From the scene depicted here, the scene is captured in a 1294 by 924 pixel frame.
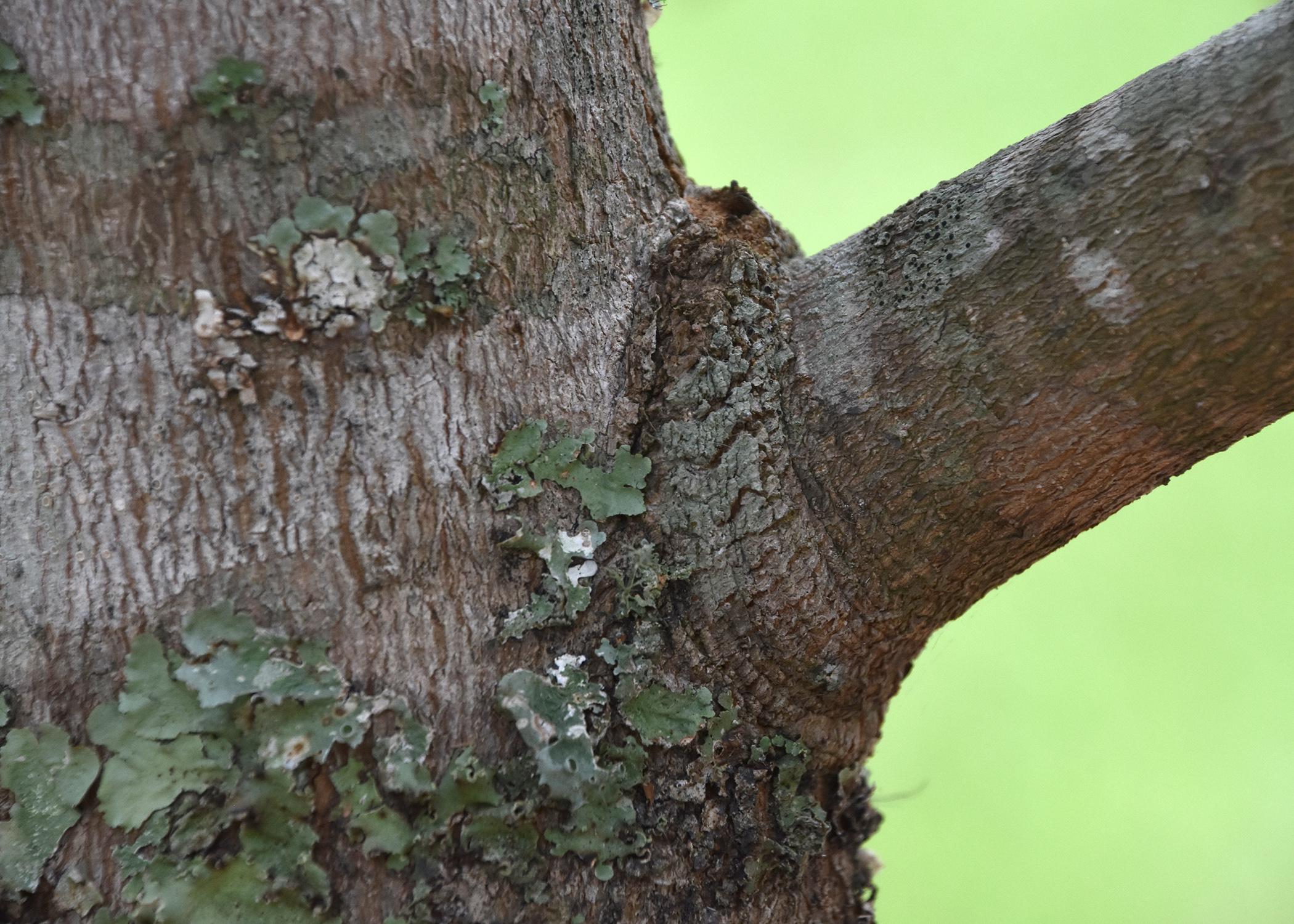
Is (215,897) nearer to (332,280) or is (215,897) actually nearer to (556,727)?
(556,727)

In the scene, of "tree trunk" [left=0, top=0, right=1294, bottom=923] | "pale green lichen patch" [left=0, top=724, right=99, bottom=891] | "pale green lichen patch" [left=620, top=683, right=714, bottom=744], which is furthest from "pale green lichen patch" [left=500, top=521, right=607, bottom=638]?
"pale green lichen patch" [left=0, top=724, right=99, bottom=891]

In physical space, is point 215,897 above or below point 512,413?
below

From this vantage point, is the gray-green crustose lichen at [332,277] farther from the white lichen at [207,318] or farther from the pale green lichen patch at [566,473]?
the pale green lichen patch at [566,473]

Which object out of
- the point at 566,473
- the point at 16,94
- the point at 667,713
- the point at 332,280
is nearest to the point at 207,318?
the point at 332,280

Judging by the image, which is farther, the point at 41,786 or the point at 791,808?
the point at 791,808

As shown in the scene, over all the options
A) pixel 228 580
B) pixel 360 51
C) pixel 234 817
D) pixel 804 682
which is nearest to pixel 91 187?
pixel 360 51

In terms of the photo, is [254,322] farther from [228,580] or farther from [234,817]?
[234,817]
